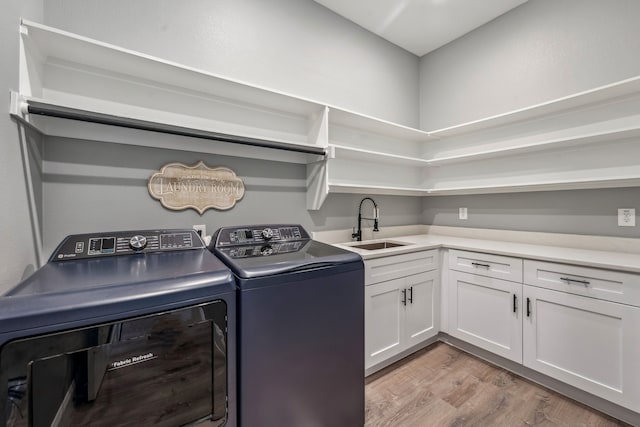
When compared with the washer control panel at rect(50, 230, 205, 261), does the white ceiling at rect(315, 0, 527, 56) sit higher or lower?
higher

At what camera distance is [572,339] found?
161 centimetres

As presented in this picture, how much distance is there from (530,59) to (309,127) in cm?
197

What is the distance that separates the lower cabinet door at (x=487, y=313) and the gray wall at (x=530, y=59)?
1592 millimetres

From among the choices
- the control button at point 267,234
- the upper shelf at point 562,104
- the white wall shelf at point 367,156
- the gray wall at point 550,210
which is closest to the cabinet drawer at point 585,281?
the gray wall at point 550,210

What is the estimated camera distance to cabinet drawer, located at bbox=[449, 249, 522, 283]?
1841 millimetres

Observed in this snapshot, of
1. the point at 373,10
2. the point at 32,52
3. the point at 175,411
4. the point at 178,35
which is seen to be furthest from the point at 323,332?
the point at 373,10

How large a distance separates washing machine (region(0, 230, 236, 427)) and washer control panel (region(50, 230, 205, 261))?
0.22 feet

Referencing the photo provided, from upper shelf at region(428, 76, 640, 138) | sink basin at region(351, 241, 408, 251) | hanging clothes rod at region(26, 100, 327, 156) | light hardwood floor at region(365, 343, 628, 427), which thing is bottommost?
light hardwood floor at region(365, 343, 628, 427)

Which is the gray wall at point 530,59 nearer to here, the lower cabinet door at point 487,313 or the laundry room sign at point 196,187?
the lower cabinet door at point 487,313

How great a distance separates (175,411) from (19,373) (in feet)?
1.40

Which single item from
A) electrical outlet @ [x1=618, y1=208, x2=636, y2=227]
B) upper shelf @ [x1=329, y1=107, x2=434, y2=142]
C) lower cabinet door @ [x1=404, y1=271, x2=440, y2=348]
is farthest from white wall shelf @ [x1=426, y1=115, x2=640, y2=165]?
lower cabinet door @ [x1=404, y1=271, x2=440, y2=348]

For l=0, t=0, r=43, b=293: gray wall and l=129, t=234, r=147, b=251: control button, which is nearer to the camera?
l=0, t=0, r=43, b=293: gray wall

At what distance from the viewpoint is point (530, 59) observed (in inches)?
88.7

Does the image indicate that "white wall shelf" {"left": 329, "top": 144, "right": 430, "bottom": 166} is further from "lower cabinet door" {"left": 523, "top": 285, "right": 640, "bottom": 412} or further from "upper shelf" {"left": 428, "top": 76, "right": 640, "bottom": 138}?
"lower cabinet door" {"left": 523, "top": 285, "right": 640, "bottom": 412}
